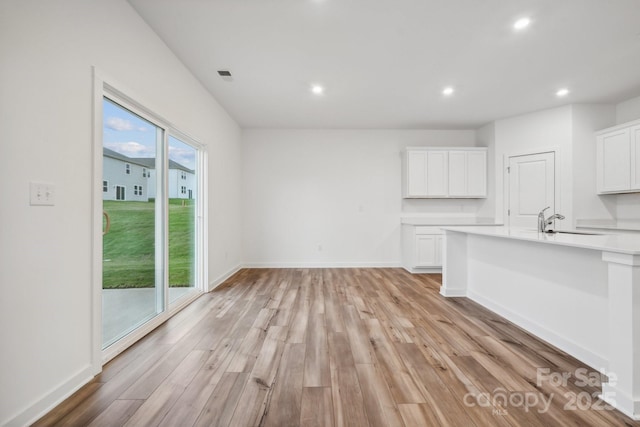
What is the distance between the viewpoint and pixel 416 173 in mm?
5023

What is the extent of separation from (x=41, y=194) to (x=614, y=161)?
6.24 meters

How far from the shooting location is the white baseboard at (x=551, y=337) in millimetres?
1809

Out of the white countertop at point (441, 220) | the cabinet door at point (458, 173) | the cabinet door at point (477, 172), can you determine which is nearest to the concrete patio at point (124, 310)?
the white countertop at point (441, 220)

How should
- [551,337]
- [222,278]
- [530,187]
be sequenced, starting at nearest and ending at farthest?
[551,337] → [222,278] → [530,187]

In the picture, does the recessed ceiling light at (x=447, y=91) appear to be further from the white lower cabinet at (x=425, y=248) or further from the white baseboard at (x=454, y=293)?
the white baseboard at (x=454, y=293)

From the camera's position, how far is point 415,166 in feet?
16.5

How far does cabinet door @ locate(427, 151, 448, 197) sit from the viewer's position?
501 centimetres

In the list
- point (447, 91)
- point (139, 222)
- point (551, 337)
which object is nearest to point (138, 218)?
point (139, 222)

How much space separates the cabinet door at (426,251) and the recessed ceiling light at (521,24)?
3197 millimetres

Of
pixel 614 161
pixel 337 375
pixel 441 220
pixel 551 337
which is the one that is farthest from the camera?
pixel 441 220

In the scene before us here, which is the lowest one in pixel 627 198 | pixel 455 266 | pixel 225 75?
pixel 455 266

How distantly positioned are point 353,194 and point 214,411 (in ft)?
14.2

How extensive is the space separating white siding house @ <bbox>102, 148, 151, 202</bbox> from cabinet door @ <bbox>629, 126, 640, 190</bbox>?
5.98 meters

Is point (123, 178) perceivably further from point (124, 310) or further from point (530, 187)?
point (530, 187)
